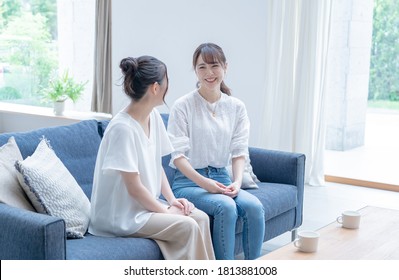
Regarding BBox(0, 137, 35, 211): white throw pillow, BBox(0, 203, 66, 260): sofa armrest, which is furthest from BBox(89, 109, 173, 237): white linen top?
BBox(0, 203, 66, 260): sofa armrest

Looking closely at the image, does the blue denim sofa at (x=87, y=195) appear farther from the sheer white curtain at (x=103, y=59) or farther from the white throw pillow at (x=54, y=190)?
the sheer white curtain at (x=103, y=59)

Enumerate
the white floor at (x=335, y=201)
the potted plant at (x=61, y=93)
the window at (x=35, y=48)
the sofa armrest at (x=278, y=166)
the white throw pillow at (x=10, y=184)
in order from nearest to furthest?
the white throw pillow at (x=10, y=184) → the sofa armrest at (x=278, y=166) → the white floor at (x=335, y=201) → the potted plant at (x=61, y=93) → the window at (x=35, y=48)

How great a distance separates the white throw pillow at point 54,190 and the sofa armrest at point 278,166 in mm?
1288

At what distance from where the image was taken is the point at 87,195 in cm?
288

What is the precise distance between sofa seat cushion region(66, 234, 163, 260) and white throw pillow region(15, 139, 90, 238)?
8 centimetres

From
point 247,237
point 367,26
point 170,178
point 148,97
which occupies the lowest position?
point 247,237

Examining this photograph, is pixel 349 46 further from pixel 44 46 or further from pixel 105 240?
pixel 105 240

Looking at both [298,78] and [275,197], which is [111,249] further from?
[298,78]

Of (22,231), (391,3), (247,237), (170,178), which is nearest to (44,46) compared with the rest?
(391,3)

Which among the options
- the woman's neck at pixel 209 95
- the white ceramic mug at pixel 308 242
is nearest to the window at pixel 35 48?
the woman's neck at pixel 209 95

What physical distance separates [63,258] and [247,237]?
113 centimetres

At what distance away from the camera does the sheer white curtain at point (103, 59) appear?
21.0ft

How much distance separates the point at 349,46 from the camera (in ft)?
20.8

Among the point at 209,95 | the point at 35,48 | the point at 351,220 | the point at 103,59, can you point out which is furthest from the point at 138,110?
the point at 35,48
